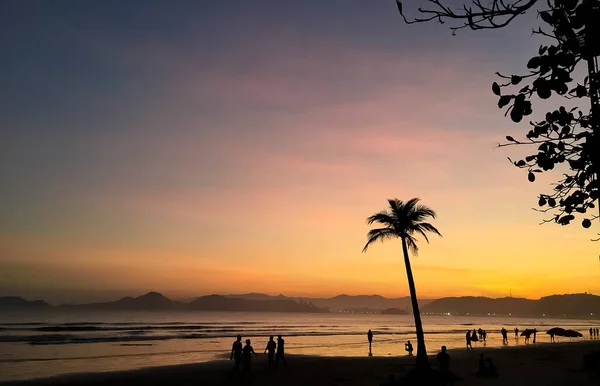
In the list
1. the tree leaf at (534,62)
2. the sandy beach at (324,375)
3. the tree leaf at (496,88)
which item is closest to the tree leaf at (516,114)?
the tree leaf at (496,88)

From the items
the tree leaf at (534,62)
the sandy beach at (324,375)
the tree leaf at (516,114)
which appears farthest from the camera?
the sandy beach at (324,375)

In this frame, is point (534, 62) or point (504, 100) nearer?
point (534, 62)

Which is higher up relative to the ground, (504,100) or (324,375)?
(504,100)

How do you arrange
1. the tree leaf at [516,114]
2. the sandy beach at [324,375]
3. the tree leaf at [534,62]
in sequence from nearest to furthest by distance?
1. the tree leaf at [534,62]
2. the tree leaf at [516,114]
3. the sandy beach at [324,375]

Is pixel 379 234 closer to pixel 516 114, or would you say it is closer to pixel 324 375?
pixel 324 375

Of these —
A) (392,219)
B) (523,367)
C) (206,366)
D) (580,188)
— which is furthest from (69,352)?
(580,188)

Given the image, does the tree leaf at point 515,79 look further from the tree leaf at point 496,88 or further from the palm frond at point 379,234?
the palm frond at point 379,234

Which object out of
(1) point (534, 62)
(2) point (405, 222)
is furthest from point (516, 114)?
(2) point (405, 222)

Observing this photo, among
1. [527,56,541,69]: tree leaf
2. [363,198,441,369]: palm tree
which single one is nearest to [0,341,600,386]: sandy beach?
[363,198,441,369]: palm tree

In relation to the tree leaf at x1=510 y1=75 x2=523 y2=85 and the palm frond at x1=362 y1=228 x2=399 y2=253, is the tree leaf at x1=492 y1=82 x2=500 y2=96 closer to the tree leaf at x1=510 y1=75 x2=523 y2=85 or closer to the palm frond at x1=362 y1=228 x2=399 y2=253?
the tree leaf at x1=510 y1=75 x2=523 y2=85

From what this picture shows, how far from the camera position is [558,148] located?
4773 millimetres

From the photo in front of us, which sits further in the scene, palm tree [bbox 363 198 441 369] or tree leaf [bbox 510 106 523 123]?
palm tree [bbox 363 198 441 369]

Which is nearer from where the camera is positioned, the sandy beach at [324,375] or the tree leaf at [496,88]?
the tree leaf at [496,88]

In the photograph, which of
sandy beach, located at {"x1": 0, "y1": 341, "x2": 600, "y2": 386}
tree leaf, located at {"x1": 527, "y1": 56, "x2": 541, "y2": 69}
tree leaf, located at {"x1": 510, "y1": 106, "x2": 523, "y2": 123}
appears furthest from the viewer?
sandy beach, located at {"x1": 0, "y1": 341, "x2": 600, "y2": 386}
